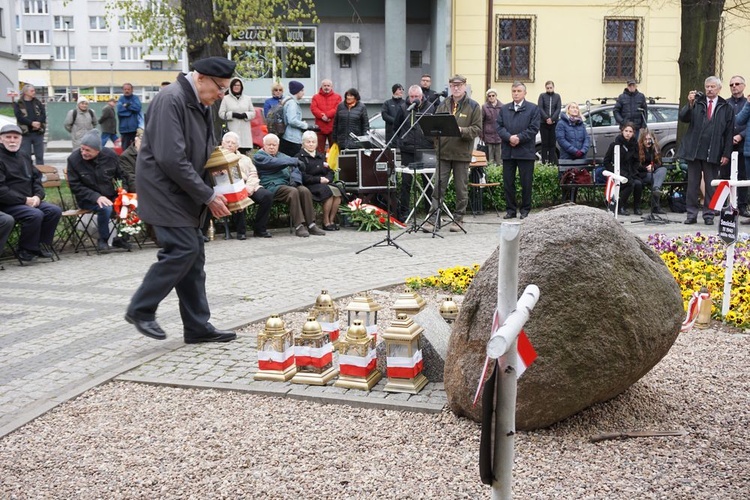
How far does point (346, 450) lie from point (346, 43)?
77.7 ft

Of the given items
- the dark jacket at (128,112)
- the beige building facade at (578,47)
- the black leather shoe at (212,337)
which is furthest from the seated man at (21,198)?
the beige building facade at (578,47)

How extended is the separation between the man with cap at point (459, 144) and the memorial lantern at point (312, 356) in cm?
775

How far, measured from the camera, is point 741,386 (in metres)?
5.40

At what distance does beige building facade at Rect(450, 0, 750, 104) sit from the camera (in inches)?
1101

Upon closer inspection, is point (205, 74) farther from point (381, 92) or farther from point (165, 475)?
point (381, 92)

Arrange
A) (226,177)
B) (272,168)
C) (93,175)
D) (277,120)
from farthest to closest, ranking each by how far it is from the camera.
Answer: (277,120)
(272,168)
(93,175)
(226,177)

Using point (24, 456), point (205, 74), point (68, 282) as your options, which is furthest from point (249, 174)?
point (24, 456)

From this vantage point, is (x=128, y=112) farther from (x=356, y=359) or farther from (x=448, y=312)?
(x=356, y=359)

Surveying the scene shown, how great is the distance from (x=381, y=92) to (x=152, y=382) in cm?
2249

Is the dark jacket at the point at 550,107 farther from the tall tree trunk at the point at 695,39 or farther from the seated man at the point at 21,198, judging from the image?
the seated man at the point at 21,198

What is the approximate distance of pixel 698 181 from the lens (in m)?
14.7

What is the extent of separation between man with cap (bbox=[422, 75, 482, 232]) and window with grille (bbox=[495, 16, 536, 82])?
15.3 meters

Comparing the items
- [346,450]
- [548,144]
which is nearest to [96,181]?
[346,450]

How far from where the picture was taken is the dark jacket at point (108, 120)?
830 inches
